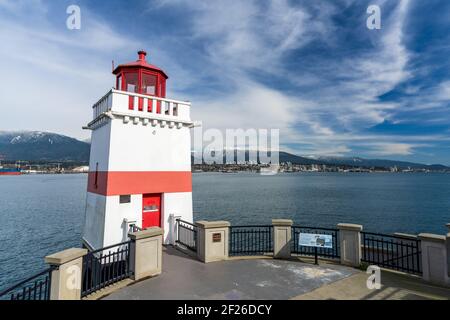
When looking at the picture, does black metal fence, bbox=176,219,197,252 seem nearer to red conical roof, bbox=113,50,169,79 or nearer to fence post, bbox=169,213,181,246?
fence post, bbox=169,213,181,246

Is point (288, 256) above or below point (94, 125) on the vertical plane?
below

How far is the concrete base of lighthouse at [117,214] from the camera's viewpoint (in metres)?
11.1

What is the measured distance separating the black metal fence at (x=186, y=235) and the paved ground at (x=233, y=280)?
1220 mm

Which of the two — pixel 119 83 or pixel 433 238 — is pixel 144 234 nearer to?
pixel 119 83

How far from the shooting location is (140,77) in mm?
12602

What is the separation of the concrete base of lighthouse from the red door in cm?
20

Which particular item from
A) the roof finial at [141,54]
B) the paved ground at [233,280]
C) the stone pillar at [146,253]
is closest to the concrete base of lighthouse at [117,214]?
the paved ground at [233,280]

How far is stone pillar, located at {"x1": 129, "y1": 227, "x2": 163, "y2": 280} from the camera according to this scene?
820 cm

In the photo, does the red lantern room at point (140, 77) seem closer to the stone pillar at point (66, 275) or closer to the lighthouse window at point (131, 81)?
the lighthouse window at point (131, 81)

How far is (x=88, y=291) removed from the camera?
720 cm

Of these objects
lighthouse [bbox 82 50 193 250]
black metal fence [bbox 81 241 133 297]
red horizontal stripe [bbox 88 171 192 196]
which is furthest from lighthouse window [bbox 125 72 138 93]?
black metal fence [bbox 81 241 133 297]
